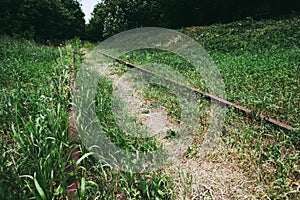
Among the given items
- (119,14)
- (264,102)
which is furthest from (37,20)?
(264,102)

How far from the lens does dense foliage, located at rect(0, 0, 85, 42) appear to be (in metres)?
13.4

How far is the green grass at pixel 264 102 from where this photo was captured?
190 cm

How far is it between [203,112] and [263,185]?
1.36 m

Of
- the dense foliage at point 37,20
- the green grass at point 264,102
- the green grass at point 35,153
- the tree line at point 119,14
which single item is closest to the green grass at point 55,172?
the green grass at point 35,153

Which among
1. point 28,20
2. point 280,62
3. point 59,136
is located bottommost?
point 59,136

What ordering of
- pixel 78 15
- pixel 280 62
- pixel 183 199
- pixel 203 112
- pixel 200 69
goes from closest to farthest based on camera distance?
pixel 183 199, pixel 203 112, pixel 280 62, pixel 200 69, pixel 78 15

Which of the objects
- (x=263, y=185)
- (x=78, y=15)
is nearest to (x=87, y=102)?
(x=263, y=185)

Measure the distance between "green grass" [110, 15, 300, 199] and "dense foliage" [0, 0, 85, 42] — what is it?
33.3 ft

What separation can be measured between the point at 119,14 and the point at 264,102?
695 inches

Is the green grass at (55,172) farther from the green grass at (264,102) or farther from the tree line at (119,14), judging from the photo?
the tree line at (119,14)

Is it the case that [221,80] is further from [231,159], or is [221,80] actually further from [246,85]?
[231,159]

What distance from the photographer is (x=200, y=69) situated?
538 cm

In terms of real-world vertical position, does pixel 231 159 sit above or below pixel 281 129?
below

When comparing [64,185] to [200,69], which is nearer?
[64,185]
